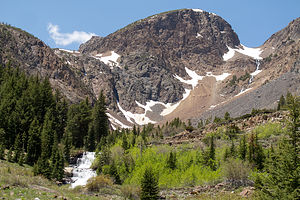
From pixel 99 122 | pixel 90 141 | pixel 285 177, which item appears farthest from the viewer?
pixel 99 122

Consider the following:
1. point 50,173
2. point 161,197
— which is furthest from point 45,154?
point 161,197

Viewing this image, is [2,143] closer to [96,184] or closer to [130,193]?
[96,184]

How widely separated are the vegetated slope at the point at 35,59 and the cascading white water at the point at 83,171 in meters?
69.9

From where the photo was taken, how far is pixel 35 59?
453ft

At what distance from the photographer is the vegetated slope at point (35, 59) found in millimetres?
125188

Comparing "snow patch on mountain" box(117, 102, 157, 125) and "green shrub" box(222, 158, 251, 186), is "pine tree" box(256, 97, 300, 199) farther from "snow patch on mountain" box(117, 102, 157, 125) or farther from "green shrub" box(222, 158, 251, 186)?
"snow patch on mountain" box(117, 102, 157, 125)

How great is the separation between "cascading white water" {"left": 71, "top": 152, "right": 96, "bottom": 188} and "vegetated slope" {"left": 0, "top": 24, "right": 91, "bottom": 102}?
Answer: 2753 inches

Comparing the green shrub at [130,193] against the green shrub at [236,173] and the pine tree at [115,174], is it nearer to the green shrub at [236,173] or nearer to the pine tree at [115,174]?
the pine tree at [115,174]

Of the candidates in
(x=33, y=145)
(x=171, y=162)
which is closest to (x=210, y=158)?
(x=171, y=162)

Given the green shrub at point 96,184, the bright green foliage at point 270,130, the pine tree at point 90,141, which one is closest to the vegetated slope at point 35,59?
the pine tree at point 90,141

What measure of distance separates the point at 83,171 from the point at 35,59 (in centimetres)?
10346

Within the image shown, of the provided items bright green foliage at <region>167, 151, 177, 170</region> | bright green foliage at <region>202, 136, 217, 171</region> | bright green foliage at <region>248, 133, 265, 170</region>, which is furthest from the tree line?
bright green foliage at <region>248, 133, 265, 170</region>

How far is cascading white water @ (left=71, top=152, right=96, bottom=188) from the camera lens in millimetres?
46250

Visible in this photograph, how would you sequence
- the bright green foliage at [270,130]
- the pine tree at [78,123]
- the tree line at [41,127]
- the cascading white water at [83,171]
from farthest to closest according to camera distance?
the pine tree at [78,123]
the bright green foliage at [270,130]
the cascading white water at [83,171]
the tree line at [41,127]
